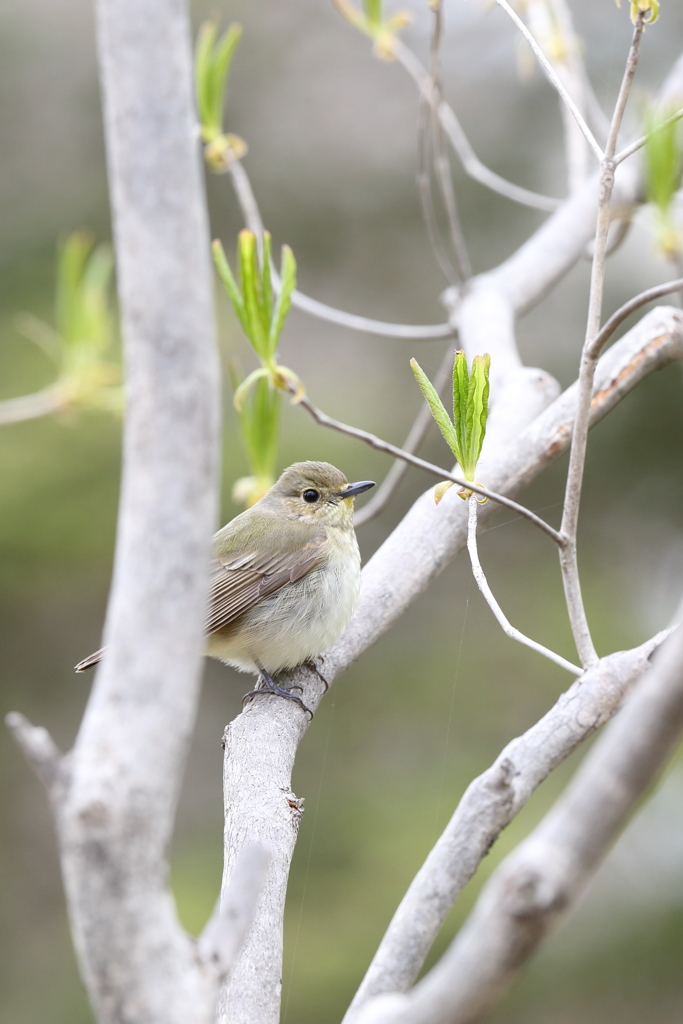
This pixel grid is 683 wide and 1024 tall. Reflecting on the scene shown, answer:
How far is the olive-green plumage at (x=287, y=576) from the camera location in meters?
2.27

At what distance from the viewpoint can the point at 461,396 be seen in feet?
4.30

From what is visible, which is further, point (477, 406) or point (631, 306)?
point (477, 406)

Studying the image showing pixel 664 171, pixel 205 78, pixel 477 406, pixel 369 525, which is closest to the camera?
pixel 477 406

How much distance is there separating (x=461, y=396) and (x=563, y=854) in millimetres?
785

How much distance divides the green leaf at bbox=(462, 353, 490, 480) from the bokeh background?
3730 millimetres

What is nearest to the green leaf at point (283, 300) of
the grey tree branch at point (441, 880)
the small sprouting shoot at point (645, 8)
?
the small sprouting shoot at point (645, 8)

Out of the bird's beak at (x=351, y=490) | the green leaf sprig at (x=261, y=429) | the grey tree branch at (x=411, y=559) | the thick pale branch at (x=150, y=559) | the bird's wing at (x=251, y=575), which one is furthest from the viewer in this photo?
the bird's beak at (x=351, y=490)

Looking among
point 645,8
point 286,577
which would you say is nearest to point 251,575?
point 286,577

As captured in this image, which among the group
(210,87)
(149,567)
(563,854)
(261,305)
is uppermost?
(210,87)

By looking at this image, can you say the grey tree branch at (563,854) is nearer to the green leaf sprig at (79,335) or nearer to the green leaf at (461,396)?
the green leaf at (461,396)

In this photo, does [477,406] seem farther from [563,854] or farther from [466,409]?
[563,854]

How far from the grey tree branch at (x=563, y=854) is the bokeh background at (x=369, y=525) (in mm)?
4254

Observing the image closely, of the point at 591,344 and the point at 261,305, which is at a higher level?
the point at 261,305

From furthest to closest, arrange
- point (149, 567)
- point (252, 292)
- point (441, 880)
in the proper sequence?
point (252, 292)
point (441, 880)
point (149, 567)
